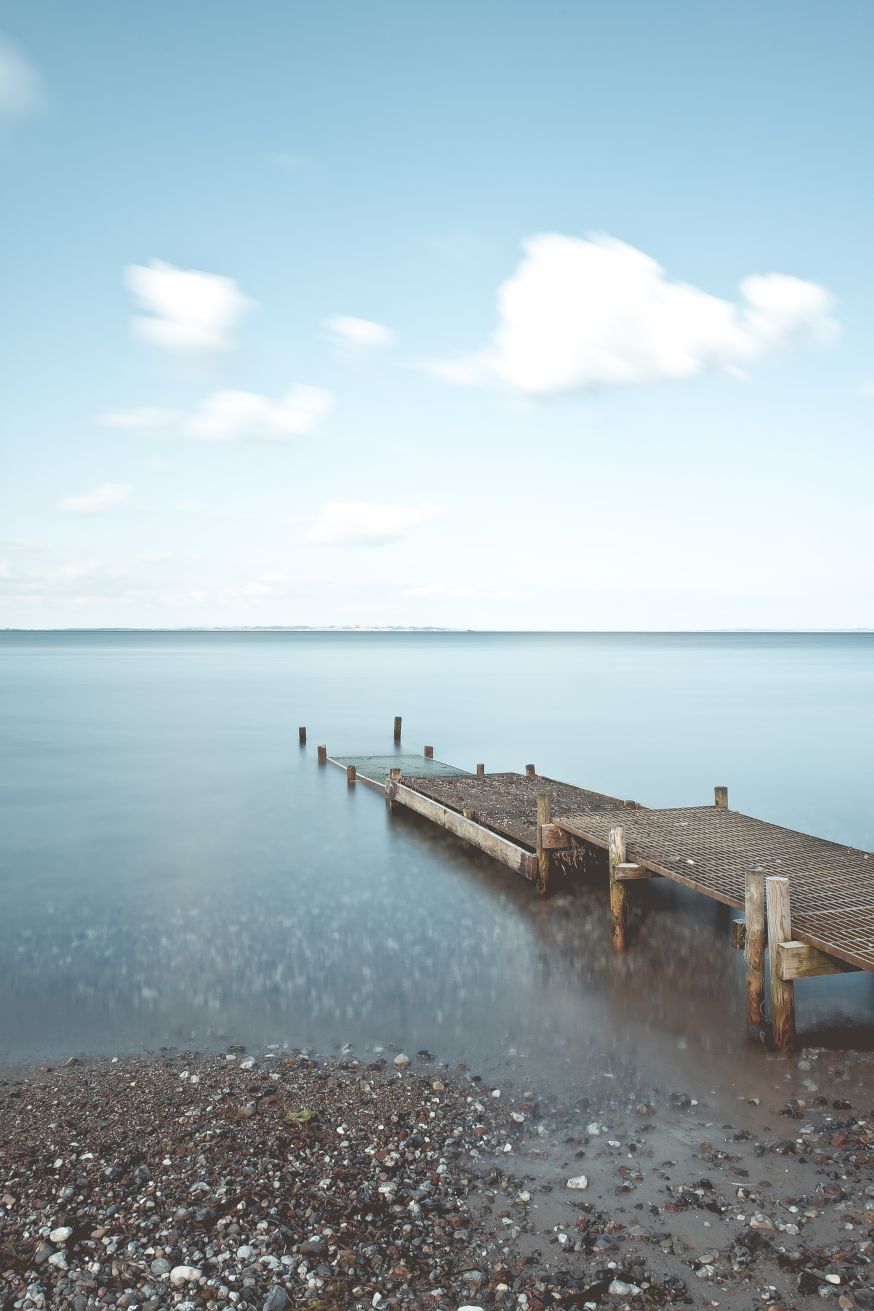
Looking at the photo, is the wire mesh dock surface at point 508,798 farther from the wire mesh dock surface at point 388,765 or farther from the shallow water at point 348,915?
the wire mesh dock surface at point 388,765

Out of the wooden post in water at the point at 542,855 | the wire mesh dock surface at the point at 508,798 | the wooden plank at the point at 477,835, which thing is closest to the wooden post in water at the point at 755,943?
the wooden post in water at the point at 542,855

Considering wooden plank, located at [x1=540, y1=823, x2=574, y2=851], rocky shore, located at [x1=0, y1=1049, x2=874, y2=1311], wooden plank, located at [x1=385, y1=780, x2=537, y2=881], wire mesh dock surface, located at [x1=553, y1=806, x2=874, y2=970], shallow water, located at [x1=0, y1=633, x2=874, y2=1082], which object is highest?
wire mesh dock surface, located at [x1=553, y1=806, x2=874, y2=970]

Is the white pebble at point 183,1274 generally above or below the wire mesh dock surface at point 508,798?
below

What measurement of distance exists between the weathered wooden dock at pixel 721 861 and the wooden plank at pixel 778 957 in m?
0.01

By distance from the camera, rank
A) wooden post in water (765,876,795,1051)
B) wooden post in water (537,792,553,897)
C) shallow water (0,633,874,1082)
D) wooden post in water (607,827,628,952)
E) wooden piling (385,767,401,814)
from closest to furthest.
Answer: wooden post in water (765,876,795,1051) → shallow water (0,633,874,1082) → wooden post in water (607,827,628,952) → wooden post in water (537,792,553,897) → wooden piling (385,767,401,814)

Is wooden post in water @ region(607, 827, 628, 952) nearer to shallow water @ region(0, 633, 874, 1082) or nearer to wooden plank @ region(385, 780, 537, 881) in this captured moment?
shallow water @ region(0, 633, 874, 1082)

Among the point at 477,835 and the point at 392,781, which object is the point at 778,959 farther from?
the point at 392,781

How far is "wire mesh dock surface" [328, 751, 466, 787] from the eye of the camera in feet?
104

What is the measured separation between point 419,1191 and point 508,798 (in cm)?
1547

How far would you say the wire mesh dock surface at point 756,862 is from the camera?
11250 millimetres

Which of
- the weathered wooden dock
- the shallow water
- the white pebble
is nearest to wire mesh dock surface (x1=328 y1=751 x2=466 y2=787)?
the shallow water

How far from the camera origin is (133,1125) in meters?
9.29

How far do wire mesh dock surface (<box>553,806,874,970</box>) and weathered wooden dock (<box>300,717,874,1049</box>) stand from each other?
19 millimetres

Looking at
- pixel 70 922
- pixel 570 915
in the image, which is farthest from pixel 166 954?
pixel 570 915
